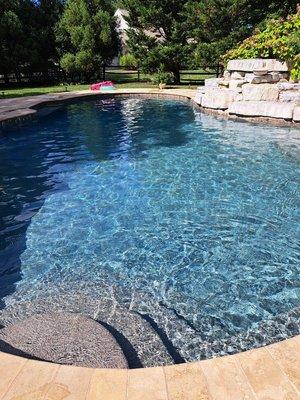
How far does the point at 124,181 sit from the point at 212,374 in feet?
20.6

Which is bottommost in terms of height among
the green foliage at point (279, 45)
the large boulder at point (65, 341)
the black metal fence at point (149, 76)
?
the large boulder at point (65, 341)

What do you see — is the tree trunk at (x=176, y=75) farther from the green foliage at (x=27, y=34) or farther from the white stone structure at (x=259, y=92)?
the green foliage at (x=27, y=34)

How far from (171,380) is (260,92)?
13320 mm

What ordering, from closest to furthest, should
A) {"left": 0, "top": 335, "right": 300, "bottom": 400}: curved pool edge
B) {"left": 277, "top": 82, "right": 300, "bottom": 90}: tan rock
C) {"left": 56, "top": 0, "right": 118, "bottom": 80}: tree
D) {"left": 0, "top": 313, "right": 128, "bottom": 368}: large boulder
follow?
{"left": 0, "top": 335, "right": 300, "bottom": 400}: curved pool edge
{"left": 0, "top": 313, "right": 128, "bottom": 368}: large boulder
{"left": 277, "top": 82, "right": 300, "bottom": 90}: tan rock
{"left": 56, "top": 0, "right": 118, "bottom": 80}: tree

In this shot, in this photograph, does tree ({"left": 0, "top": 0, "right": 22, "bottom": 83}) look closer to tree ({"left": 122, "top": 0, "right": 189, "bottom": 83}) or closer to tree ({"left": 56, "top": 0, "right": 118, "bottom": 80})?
tree ({"left": 56, "top": 0, "right": 118, "bottom": 80})

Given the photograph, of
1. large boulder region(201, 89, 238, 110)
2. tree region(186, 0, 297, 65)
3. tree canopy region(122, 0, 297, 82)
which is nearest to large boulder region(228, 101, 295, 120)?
large boulder region(201, 89, 238, 110)

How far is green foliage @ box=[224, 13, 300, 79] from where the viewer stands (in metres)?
13.3

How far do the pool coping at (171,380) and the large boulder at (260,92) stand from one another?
12.6m

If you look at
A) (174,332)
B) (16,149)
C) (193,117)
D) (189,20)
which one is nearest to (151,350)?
(174,332)

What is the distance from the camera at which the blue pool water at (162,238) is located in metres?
4.26

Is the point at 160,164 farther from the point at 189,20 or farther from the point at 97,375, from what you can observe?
the point at 189,20

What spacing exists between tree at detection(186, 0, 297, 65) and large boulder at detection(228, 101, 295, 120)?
8667mm

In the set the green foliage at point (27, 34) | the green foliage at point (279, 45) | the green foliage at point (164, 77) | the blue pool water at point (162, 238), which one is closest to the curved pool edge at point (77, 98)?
the green foliage at point (279, 45)

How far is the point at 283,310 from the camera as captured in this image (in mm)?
4301
